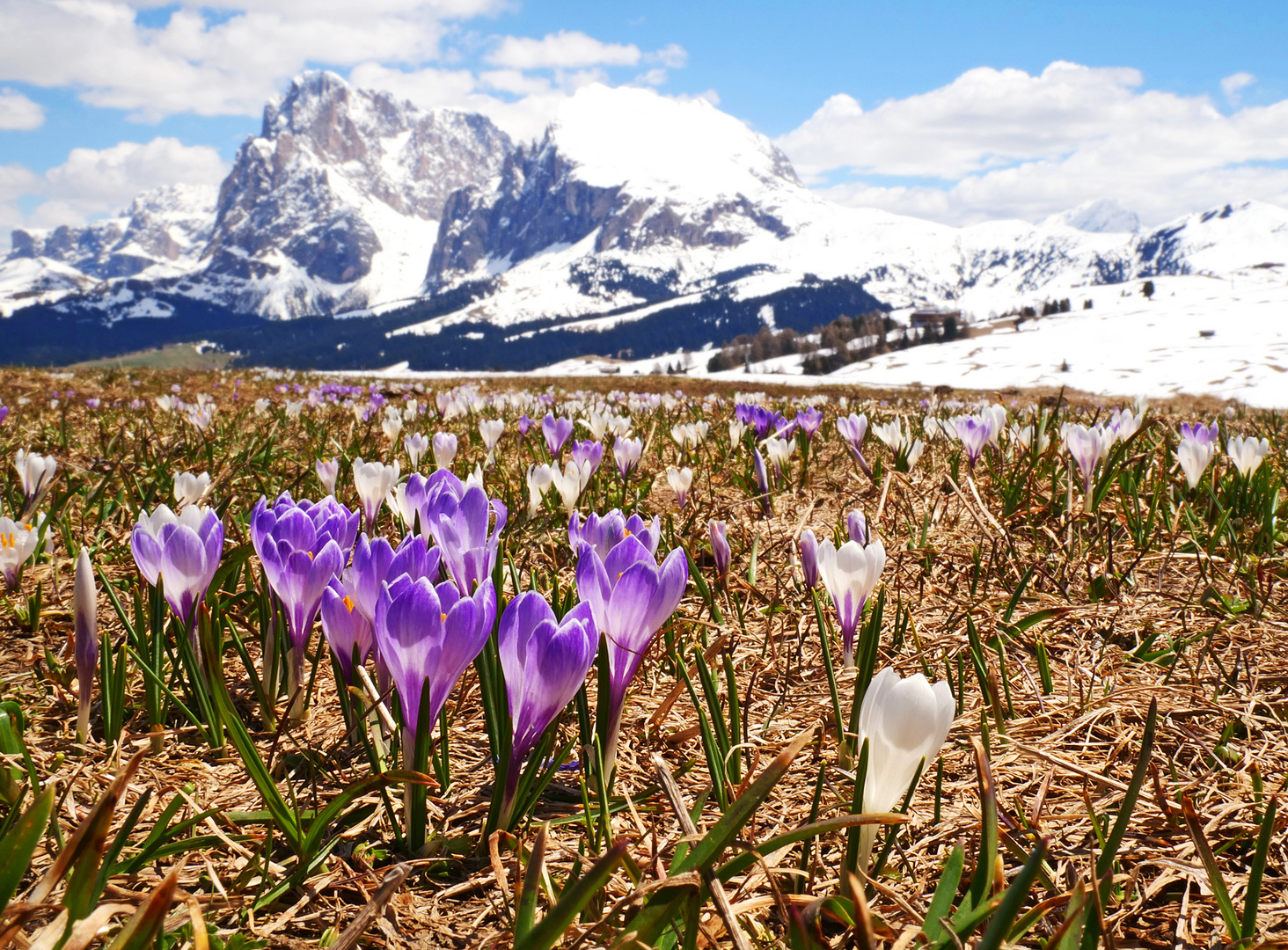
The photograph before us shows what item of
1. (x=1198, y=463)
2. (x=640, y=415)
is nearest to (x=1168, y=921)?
(x=1198, y=463)

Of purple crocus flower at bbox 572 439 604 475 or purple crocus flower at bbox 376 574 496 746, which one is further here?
purple crocus flower at bbox 572 439 604 475

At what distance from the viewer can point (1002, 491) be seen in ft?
11.3

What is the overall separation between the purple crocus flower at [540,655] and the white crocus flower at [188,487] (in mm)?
1502

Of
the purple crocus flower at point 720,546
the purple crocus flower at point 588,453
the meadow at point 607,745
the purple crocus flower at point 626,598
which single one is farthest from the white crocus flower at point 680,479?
the purple crocus flower at point 626,598

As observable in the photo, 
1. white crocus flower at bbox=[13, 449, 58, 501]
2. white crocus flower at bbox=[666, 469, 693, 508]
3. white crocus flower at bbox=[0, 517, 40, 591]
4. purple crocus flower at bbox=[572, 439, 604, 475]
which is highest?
white crocus flower at bbox=[13, 449, 58, 501]

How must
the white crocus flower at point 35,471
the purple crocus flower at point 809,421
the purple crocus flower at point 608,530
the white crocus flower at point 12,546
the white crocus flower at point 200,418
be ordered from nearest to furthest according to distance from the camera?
the purple crocus flower at point 608,530 < the white crocus flower at point 12,546 < the white crocus flower at point 35,471 < the purple crocus flower at point 809,421 < the white crocus flower at point 200,418

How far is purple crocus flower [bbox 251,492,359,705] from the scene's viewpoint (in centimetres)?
132

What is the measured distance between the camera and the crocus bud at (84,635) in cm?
137

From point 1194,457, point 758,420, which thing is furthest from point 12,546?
point 1194,457

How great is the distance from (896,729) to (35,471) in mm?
2927

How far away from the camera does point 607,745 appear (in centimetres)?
125

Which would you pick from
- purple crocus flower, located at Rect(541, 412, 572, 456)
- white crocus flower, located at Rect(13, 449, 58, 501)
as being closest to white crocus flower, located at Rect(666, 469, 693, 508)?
purple crocus flower, located at Rect(541, 412, 572, 456)

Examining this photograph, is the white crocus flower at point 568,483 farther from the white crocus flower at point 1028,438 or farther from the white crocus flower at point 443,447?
the white crocus flower at point 1028,438

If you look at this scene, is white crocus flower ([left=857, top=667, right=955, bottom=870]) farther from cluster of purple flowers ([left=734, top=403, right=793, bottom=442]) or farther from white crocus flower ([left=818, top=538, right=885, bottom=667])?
cluster of purple flowers ([left=734, top=403, right=793, bottom=442])
